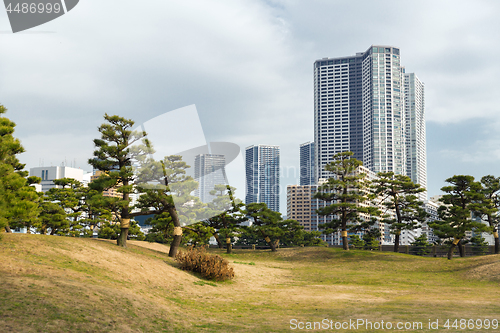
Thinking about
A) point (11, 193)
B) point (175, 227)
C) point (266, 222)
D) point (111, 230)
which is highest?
point (11, 193)

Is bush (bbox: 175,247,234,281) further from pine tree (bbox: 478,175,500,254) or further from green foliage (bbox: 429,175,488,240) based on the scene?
pine tree (bbox: 478,175,500,254)

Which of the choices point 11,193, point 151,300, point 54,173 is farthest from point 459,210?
point 54,173

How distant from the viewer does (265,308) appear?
1063 centimetres

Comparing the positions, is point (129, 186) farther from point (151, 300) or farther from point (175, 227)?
point (151, 300)

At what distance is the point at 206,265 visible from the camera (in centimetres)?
1562

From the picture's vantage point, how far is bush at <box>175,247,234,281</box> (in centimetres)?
1556

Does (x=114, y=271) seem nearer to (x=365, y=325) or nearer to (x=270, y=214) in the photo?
(x=365, y=325)

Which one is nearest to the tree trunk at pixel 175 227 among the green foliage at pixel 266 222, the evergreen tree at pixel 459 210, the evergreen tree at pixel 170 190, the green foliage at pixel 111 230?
the evergreen tree at pixel 170 190

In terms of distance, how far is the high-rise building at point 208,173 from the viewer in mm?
12867

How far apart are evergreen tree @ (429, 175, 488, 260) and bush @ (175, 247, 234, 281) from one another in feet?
69.4

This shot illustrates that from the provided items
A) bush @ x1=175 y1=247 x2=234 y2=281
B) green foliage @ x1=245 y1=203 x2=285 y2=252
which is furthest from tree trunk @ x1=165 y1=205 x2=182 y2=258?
green foliage @ x1=245 y1=203 x2=285 y2=252

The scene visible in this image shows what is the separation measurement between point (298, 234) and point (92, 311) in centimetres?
3089

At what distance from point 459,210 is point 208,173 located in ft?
81.1

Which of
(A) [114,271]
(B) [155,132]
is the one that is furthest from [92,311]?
(B) [155,132]
